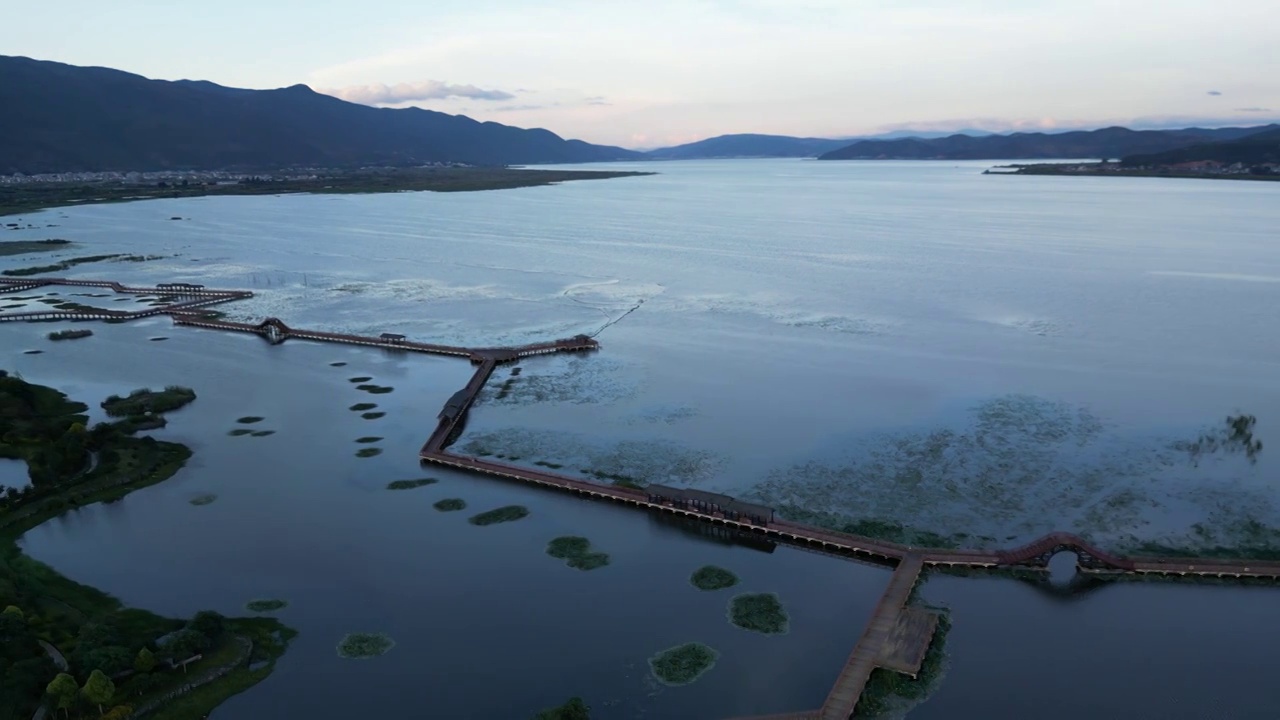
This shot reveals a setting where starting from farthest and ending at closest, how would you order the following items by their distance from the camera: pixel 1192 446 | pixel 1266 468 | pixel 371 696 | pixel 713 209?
1. pixel 713 209
2. pixel 1192 446
3. pixel 1266 468
4. pixel 371 696

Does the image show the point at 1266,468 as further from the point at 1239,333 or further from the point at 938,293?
the point at 938,293

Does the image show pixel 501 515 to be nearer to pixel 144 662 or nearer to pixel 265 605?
pixel 265 605

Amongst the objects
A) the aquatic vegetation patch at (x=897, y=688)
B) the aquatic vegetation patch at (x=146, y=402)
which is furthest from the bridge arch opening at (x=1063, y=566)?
the aquatic vegetation patch at (x=146, y=402)

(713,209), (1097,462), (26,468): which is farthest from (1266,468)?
(713,209)

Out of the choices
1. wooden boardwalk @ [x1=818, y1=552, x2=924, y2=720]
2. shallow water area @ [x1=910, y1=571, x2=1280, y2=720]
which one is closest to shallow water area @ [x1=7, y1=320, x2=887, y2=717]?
wooden boardwalk @ [x1=818, y1=552, x2=924, y2=720]

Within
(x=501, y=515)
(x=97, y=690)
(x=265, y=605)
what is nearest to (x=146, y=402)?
(x=265, y=605)

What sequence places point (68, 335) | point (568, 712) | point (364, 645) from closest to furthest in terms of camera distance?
point (568, 712) → point (364, 645) → point (68, 335)
